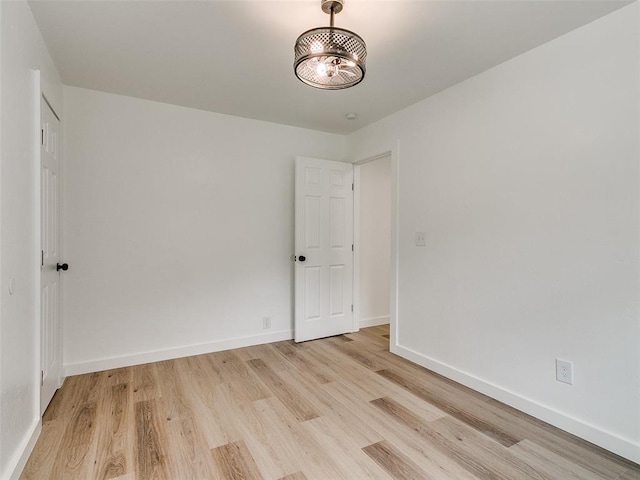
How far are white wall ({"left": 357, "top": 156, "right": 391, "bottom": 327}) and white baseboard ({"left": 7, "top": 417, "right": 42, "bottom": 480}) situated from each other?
3156 millimetres

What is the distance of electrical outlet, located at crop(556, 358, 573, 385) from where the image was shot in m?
1.96

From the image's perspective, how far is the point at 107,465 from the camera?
5.47 ft

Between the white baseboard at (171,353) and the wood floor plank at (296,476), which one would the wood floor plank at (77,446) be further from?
the wood floor plank at (296,476)

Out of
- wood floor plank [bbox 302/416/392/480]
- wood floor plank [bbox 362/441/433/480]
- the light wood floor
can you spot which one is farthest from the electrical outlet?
wood floor plank [bbox 302/416/392/480]

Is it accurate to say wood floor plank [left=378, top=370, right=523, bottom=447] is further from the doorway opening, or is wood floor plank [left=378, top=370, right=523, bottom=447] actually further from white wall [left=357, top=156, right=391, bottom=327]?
white wall [left=357, top=156, right=391, bottom=327]

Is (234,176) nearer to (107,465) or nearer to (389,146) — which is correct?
(389,146)

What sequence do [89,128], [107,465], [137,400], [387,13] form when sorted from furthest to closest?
1. [89,128]
2. [137,400]
3. [387,13]
4. [107,465]

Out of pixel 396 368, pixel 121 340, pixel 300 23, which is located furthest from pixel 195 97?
pixel 396 368

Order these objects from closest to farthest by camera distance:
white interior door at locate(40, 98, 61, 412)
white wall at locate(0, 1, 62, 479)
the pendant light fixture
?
white wall at locate(0, 1, 62, 479)
the pendant light fixture
white interior door at locate(40, 98, 61, 412)

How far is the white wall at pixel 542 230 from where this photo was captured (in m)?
1.76

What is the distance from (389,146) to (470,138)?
3.09 feet

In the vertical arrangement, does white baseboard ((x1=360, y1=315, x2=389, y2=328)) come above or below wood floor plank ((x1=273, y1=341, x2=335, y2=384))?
above

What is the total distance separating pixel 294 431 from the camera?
1.96 meters

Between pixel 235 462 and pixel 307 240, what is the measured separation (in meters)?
2.27
